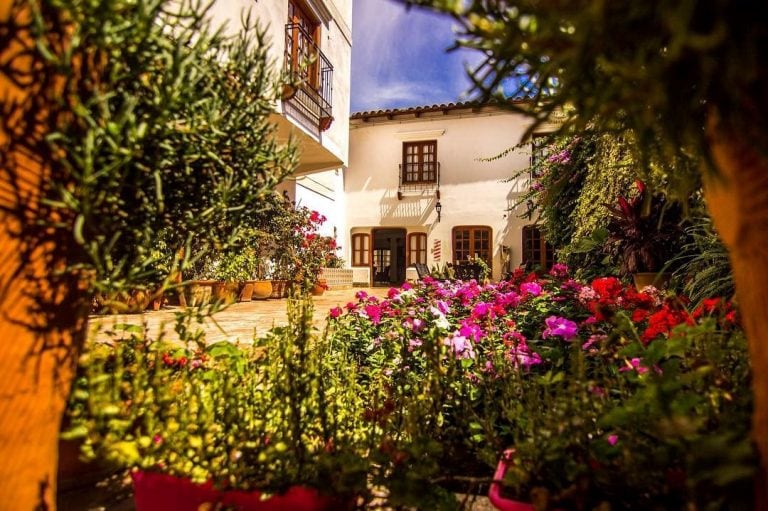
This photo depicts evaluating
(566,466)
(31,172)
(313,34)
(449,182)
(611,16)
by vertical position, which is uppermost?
(313,34)

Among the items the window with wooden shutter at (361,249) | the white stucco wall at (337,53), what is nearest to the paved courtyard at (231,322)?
the white stucco wall at (337,53)

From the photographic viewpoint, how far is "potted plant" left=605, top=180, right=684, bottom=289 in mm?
3178

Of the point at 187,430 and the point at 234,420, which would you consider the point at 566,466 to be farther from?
the point at 187,430

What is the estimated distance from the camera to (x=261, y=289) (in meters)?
7.76

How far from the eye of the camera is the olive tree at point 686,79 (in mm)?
533

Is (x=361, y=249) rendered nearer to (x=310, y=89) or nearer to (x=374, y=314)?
(x=310, y=89)

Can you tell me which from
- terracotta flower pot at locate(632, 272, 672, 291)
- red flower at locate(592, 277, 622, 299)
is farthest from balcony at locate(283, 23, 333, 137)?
red flower at locate(592, 277, 622, 299)

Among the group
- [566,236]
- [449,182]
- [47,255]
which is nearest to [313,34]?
[566,236]

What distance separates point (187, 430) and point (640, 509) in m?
1.04

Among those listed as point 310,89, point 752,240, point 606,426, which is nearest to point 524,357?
point 606,426

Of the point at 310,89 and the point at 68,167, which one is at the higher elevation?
the point at 310,89

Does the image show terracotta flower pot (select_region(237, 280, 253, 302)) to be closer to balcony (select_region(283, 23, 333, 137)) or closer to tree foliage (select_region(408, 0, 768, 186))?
balcony (select_region(283, 23, 333, 137))

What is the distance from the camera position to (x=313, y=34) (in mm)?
8305

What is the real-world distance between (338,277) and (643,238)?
9.26m
